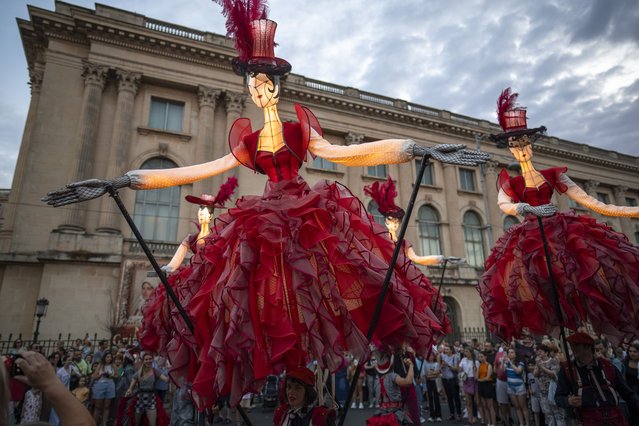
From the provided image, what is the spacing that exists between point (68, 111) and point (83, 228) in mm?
5501

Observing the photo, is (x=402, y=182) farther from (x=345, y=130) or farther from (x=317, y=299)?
(x=317, y=299)

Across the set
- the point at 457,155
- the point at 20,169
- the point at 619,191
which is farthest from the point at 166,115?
the point at 619,191

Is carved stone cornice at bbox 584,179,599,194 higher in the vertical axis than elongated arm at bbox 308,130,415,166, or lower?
higher

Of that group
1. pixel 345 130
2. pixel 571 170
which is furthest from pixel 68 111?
pixel 571 170

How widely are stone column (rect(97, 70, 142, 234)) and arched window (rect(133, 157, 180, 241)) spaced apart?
100 cm

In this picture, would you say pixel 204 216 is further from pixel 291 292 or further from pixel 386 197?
pixel 291 292

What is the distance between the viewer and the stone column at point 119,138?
16016 mm

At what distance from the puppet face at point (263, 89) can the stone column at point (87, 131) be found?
14.9 meters

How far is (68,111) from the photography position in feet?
55.2

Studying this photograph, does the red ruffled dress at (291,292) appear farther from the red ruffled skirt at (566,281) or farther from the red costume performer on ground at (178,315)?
the red ruffled skirt at (566,281)

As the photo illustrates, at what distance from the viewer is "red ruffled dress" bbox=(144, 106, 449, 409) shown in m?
2.20

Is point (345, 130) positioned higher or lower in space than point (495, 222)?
higher

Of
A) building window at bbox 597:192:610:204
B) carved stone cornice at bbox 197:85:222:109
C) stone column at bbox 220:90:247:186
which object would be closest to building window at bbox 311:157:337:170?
stone column at bbox 220:90:247:186

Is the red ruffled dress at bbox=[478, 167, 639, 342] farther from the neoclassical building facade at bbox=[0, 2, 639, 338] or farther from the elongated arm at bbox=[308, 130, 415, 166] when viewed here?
the neoclassical building facade at bbox=[0, 2, 639, 338]
